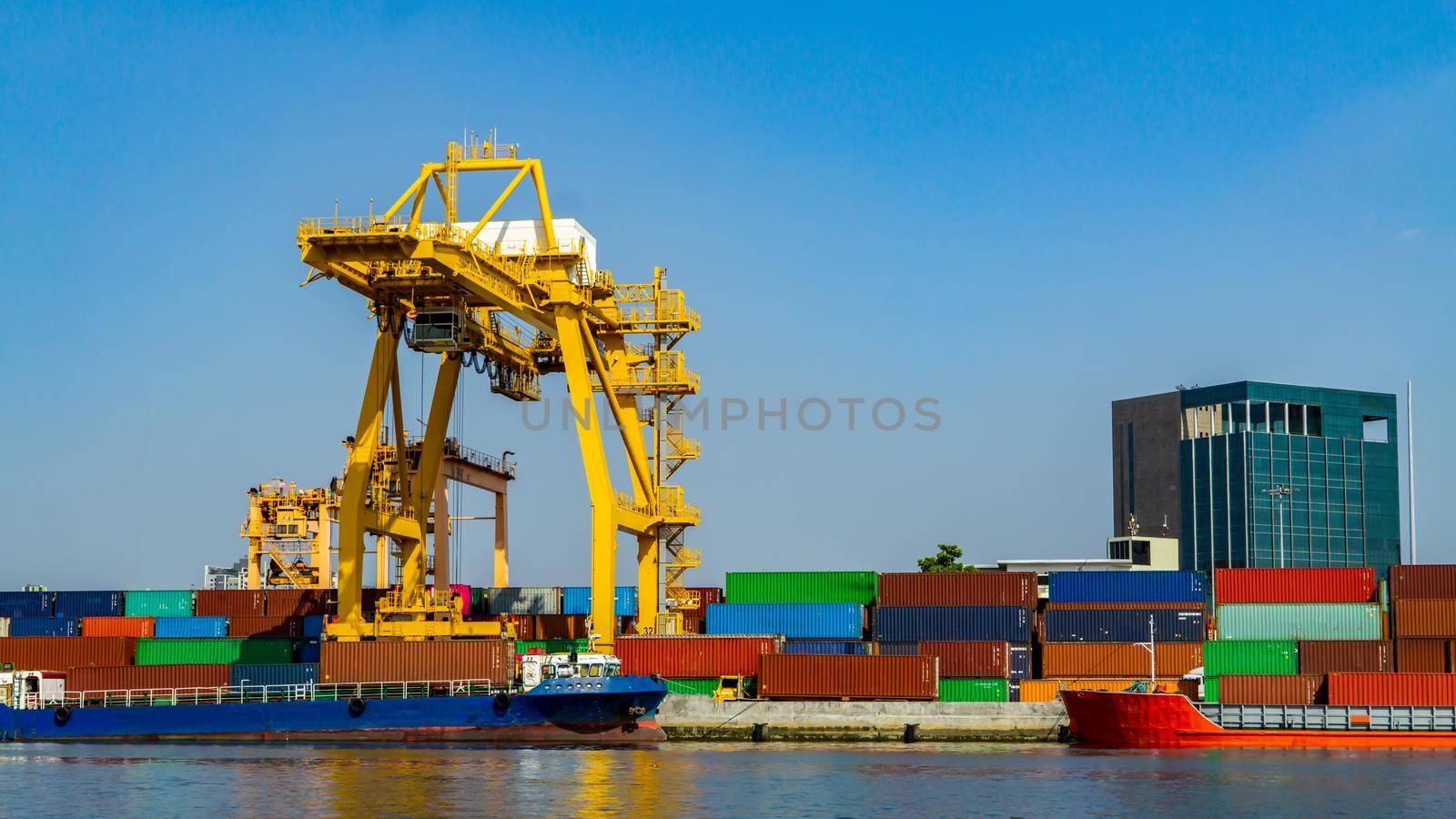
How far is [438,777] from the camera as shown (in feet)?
163

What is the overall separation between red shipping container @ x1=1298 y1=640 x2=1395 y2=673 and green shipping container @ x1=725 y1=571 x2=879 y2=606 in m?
16.4

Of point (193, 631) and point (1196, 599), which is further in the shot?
point (193, 631)

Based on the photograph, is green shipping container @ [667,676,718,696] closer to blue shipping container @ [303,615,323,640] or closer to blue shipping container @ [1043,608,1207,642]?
blue shipping container @ [1043,608,1207,642]

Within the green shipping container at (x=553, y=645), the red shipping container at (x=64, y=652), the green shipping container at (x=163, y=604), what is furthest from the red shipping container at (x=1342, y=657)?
the green shipping container at (x=163, y=604)

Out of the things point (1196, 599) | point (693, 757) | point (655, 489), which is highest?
point (655, 489)

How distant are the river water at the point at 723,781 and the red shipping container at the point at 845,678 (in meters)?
2.00

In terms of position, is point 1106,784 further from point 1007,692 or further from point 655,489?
point 655,489

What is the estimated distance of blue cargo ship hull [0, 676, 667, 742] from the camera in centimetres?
5947

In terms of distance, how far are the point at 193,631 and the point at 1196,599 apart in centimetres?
4224

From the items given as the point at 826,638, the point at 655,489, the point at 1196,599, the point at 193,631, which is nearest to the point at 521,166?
the point at 655,489

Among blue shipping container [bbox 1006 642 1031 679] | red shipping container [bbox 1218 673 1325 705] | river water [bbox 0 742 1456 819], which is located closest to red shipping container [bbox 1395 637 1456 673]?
river water [bbox 0 742 1456 819]

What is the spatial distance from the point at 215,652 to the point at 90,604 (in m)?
12.4

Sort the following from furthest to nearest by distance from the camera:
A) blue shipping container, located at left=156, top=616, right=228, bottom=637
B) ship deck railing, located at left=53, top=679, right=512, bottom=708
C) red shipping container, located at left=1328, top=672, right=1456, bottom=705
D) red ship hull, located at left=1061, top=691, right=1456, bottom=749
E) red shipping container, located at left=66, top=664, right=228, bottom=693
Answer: blue shipping container, located at left=156, top=616, right=228, bottom=637 → red shipping container, located at left=66, top=664, right=228, bottom=693 → ship deck railing, located at left=53, top=679, right=512, bottom=708 → red shipping container, located at left=1328, top=672, right=1456, bottom=705 → red ship hull, located at left=1061, top=691, right=1456, bottom=749

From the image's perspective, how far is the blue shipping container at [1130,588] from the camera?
65.2 metres
